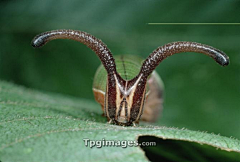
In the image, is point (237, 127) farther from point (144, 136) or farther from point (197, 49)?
point (144, 136)

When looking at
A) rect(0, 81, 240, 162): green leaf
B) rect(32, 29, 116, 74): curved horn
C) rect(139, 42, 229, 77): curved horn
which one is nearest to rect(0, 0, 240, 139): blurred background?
rect(139, 42, 229, 77): curved horn

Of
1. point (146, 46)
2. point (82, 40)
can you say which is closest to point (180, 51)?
point (82, 40)

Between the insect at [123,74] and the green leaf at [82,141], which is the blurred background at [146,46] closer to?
the insect at [123,74]

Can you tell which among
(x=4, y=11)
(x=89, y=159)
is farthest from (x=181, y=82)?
(x=89, y=159)

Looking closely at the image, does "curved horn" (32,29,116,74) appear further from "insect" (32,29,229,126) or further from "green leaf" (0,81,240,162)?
"green leaf" (0,81,240,162)

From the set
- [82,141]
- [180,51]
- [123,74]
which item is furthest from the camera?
[123,74]

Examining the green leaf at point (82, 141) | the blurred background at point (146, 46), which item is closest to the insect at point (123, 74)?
the green leaf at point (82, 141)

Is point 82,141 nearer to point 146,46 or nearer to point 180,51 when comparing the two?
point 180,51
